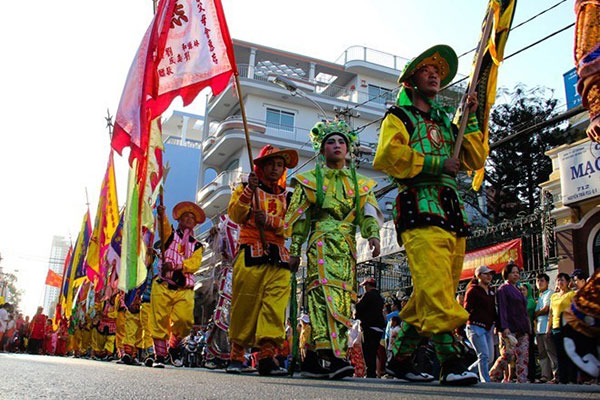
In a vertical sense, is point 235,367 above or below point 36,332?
below

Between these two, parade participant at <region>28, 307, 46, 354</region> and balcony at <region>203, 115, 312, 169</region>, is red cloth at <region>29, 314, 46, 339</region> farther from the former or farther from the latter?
balcony at <region>203, 115, 312, 169</region>

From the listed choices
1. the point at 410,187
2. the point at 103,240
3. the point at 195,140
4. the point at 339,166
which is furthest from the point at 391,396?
the point at 195,140

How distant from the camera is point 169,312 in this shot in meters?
7.41

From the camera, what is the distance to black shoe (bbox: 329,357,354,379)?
4.29m

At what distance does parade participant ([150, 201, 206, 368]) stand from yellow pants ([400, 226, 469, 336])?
4134 millimetres

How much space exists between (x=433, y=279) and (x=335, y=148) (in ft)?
6.21

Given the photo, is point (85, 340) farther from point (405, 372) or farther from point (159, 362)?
point (405, 372)

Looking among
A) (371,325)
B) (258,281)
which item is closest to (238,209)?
(258,281)

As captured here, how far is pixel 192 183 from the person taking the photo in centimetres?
4491

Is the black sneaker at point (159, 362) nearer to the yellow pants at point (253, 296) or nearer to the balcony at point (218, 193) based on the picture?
the yellow pants at point (253, 296)

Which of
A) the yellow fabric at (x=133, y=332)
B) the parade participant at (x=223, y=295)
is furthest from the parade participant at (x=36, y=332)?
the parade participant at (x=223, y=295)

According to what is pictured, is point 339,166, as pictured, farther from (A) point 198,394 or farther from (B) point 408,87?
(A) point 198,394

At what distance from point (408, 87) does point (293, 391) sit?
2.46 meters

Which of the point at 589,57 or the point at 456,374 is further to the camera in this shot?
the point at 456,374
